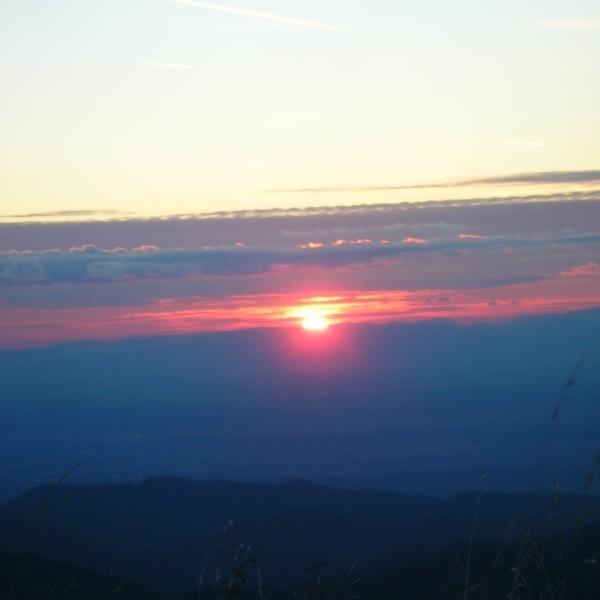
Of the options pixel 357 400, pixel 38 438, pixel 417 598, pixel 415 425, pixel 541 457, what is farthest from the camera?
pixel 357 400

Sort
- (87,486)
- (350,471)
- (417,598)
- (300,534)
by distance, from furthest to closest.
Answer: (350,471) < (300,534) < (417,598) < (87,486)

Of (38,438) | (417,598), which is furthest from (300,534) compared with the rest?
(38,438)

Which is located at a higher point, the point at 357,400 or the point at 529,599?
the point at 357,400

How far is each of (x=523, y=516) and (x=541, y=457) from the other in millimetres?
310

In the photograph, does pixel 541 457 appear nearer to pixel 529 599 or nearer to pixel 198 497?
pixel 529 599

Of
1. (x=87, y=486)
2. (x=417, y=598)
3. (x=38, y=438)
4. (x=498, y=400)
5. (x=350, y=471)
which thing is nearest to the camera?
(x=87, y=486)

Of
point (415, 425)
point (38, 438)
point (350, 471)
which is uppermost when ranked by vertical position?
point (415, 425)

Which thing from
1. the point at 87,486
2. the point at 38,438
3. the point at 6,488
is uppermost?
the point at 38,438

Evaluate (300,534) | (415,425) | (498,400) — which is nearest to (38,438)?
(300,534)

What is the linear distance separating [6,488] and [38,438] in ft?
132

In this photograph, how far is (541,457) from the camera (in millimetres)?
3670

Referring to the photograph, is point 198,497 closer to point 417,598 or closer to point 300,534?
point 300,534

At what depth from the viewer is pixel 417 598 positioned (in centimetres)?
1526

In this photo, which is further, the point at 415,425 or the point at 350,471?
the point at 415,425
